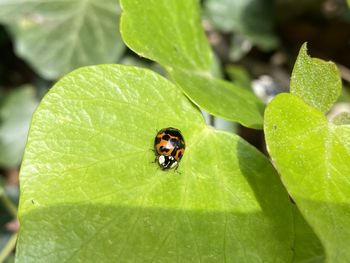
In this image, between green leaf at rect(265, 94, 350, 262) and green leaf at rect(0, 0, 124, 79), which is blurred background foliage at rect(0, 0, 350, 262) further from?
green leaf at rect(265, 94, 350, 262)

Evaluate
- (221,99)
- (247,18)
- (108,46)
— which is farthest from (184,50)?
(247,18)

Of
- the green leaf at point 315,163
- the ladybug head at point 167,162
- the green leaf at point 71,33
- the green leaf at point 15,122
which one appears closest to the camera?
the green leaf at point 315,163

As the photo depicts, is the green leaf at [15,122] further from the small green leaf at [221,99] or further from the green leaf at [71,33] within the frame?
the small green leaf at [221,99]

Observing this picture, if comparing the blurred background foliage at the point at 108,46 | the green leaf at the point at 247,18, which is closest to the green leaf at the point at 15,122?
the blurred background foliage at the point at 108,46

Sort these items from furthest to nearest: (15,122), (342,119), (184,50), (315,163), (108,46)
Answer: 1. (15,122)
2. (108,46)
3. (184,50)
4. (342,119)
5. (315,163)

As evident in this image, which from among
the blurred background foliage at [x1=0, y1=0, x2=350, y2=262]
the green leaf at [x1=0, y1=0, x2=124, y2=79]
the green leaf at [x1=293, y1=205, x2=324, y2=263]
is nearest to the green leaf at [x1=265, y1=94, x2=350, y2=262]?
the green leaf at [x1=293, y1=205, x2=324, y2=263]

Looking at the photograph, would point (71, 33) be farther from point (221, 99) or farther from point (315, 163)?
point (315, 163)

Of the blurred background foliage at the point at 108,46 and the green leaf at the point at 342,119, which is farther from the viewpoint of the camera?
the blurred background foliage at the point at 108,46
